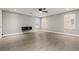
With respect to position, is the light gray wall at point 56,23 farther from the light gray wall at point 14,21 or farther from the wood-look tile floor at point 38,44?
the wood-look tile floor at point 38,44

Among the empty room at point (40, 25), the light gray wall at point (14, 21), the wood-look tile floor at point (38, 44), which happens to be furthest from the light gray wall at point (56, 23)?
the wood-look tile floor at point (38, 44)

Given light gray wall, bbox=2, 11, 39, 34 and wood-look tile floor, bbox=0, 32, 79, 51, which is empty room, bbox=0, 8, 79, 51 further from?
wood-look tile floor, bbox=0, 32, 79, 51

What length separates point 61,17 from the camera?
23.7 ft

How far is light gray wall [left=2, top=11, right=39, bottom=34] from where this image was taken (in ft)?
17.1

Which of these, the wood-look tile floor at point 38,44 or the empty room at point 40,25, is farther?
the empty room at point 40,25

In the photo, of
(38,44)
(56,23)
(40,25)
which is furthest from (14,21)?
(56,23)

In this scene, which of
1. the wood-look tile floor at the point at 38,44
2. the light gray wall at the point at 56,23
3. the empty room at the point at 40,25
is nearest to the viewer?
the wood-look tile floor at the point at 38,44

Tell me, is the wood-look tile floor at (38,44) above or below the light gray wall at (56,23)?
below

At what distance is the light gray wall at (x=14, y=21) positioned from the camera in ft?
17.1
